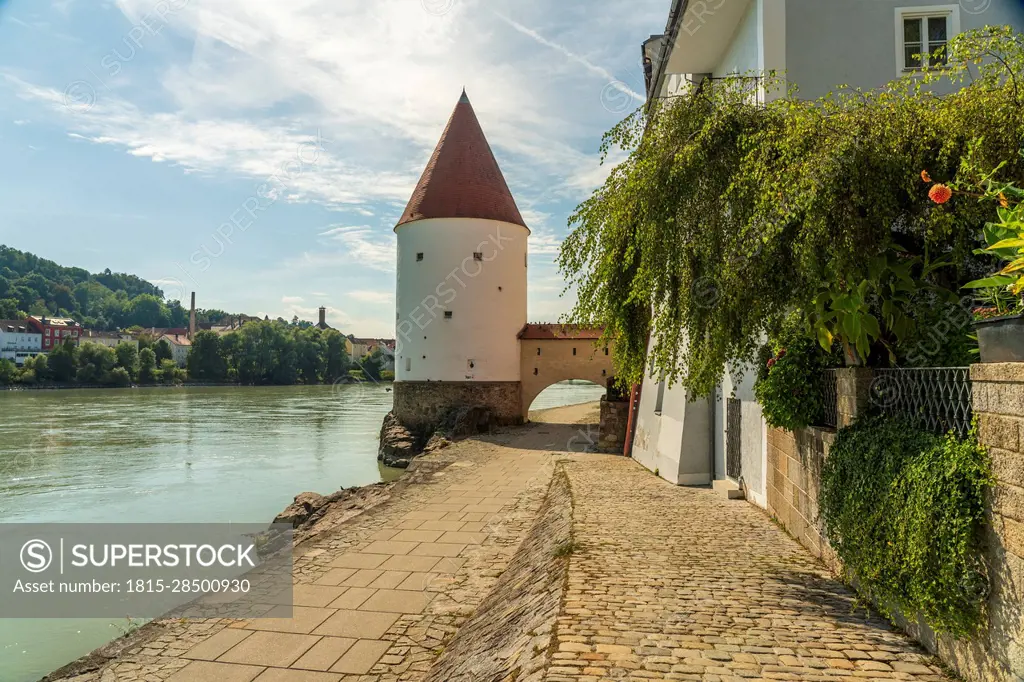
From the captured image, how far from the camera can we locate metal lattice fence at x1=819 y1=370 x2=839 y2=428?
218 inches

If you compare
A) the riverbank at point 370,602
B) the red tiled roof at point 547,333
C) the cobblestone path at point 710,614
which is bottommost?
the riverbank at point 370,602

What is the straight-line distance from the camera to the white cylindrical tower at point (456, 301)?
87.6 feet

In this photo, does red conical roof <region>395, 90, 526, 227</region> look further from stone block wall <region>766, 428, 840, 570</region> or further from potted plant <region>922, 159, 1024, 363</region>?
potted plant <region>922, 159, 1024, 363</region>

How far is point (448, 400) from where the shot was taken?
2650cm

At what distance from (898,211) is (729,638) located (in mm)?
3142

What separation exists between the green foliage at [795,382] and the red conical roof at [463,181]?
21.6m

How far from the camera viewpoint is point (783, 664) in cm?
329

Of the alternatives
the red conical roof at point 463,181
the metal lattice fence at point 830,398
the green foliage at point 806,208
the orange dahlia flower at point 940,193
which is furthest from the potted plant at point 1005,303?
the red conical roof at point 463,181

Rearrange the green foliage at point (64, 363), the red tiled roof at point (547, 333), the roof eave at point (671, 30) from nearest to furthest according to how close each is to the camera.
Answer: the roof eave at point (671, 30), the red tiled roof at point (547, 333), the green foliage at point (64, 363)

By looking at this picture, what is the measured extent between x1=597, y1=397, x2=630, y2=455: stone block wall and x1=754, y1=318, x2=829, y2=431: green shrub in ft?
37.9

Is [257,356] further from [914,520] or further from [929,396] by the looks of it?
[914,520]

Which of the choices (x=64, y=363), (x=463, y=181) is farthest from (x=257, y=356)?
(x=463, y=181)

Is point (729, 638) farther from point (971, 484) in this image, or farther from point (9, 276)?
point (9, 276)

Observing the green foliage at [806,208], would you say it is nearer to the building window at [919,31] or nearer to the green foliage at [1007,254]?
the green foliage at [1007,254]
